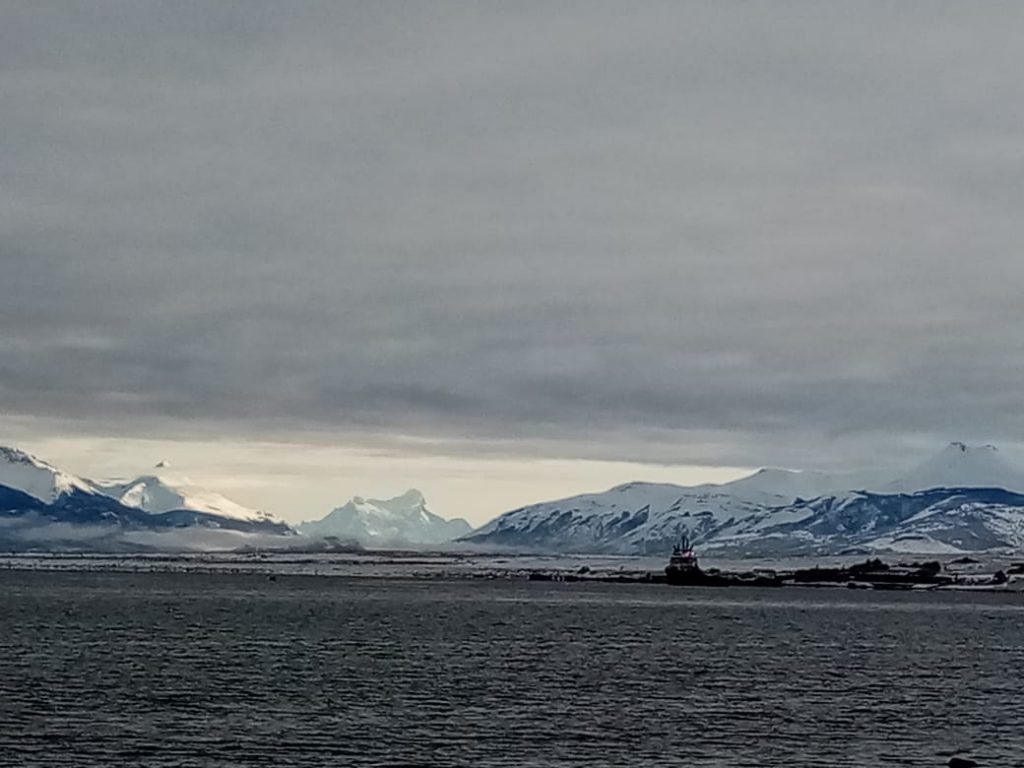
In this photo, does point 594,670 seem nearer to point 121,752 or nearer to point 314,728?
point 314,728

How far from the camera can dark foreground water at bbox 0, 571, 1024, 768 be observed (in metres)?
55.2

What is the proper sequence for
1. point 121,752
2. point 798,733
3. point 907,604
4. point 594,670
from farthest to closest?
point 907,604 < point 594,670 < point 798,733 < point 121,752

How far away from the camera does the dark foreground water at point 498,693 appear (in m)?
55.2

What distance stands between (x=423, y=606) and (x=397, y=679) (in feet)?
296

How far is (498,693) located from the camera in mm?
72625

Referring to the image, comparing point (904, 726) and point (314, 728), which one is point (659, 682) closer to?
point (904, 726)

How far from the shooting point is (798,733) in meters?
60.7

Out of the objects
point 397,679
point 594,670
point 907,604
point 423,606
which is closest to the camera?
point 397,679

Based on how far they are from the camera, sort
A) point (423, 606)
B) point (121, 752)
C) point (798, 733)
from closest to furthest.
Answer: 1. point (121, 752)
2. point (798, 733)
3. point (423, 606)

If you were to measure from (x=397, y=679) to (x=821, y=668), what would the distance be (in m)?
24.9

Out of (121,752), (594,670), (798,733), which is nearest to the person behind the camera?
(121,752)

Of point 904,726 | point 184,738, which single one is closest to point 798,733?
point 904,726

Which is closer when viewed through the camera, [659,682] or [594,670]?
[659,682]

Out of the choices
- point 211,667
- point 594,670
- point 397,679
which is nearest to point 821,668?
point 594,670
